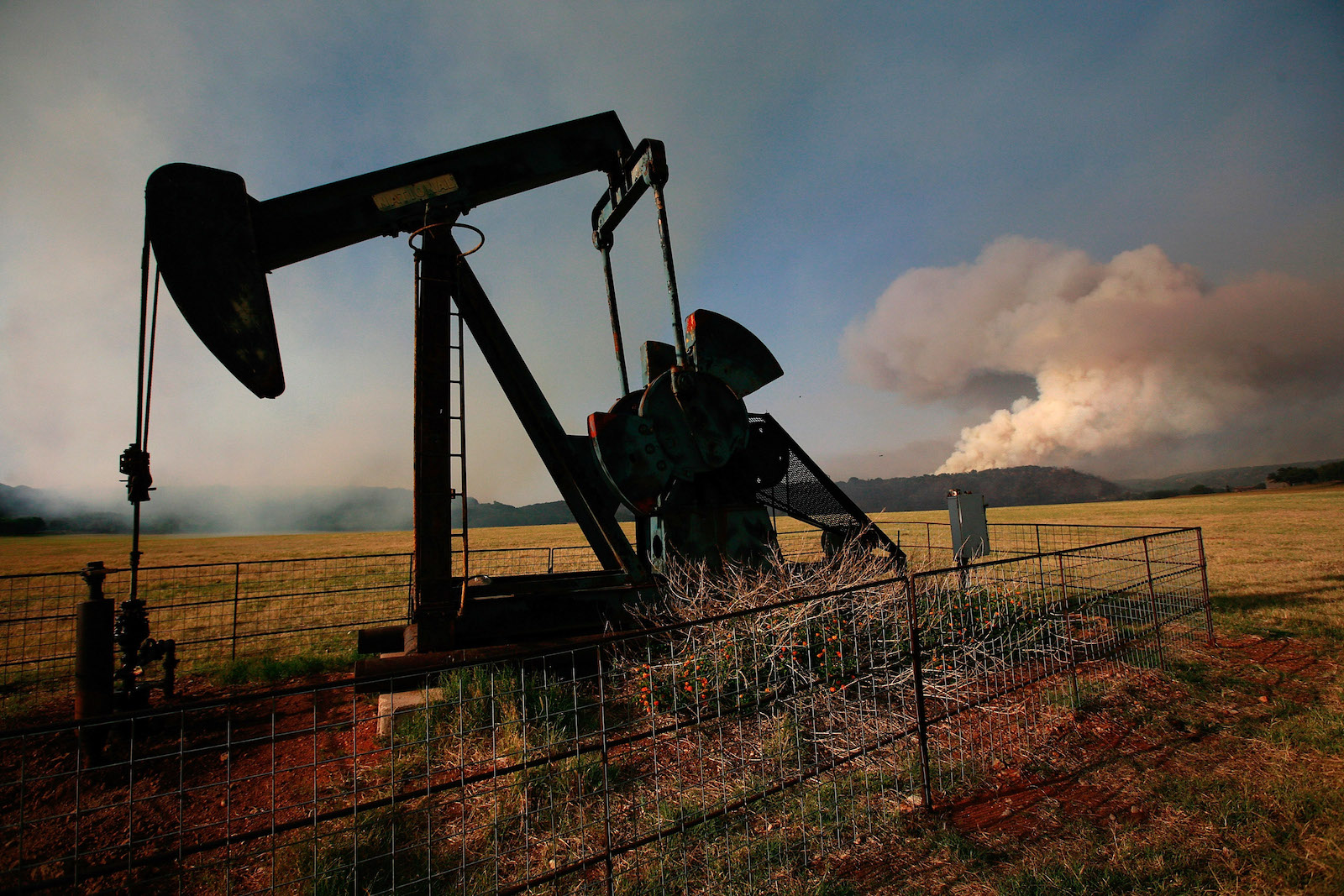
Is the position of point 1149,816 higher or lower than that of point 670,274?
lower

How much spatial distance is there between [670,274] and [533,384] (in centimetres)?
181

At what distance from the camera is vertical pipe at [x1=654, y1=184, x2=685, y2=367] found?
6.35 metres

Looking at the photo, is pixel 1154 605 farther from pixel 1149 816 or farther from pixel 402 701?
pixel 402 701

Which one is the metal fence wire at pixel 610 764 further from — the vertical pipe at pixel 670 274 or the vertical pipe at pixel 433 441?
the vertical pipe at pixel 670 274

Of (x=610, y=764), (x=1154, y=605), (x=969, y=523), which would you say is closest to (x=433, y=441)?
(x=610, y=764)

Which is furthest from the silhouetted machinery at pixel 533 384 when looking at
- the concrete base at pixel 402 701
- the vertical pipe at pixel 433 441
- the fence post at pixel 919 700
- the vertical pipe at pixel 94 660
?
the fence post at pixel 919 700

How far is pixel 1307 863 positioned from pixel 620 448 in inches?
206

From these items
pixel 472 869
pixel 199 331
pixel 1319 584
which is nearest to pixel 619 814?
pixel 472 869

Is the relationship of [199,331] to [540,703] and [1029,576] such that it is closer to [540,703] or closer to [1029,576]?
[540,703]

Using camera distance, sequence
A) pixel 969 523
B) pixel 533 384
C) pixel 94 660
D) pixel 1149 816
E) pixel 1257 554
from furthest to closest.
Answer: pixel 1257 554
pixel 969 523
pixel 533 384
pixel 94 660
pixel 1149 816

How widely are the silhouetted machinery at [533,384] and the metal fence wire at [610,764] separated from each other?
668mm

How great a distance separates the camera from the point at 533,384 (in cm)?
633

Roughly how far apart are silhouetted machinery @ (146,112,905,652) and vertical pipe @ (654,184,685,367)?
2 cm

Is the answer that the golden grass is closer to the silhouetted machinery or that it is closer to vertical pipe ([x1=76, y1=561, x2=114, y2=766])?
the silhouetted machinery
